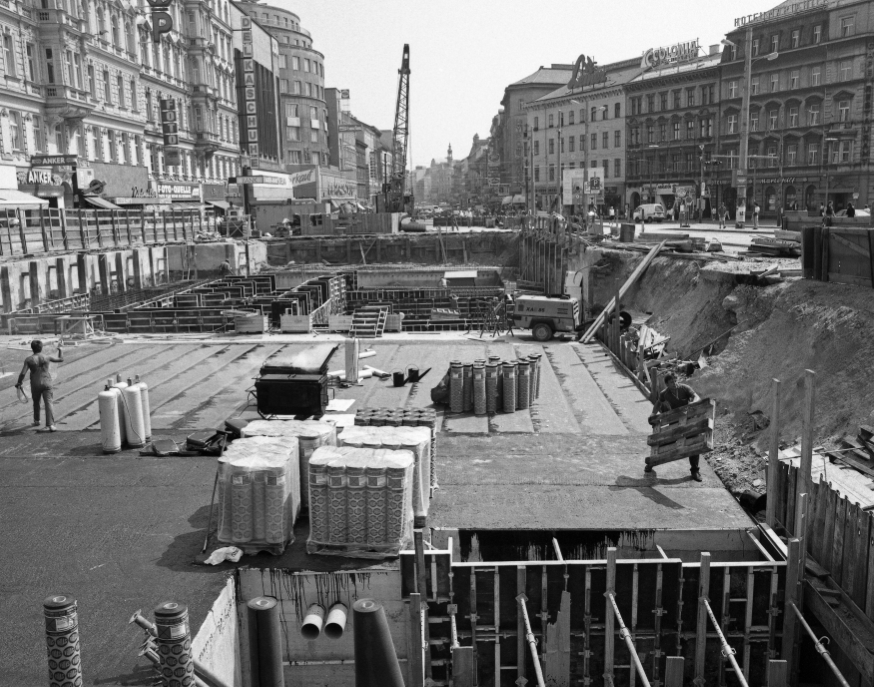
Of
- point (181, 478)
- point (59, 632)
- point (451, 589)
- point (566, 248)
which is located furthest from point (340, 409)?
point (566, 248)

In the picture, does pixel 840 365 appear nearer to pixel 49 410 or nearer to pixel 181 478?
pixel 181 478

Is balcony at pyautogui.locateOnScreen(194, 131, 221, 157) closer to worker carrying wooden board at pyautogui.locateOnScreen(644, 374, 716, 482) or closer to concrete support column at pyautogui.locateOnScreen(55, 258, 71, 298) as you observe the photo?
concrete support column at pyautogui.locateOnScreen(55, 258, 71, 298)

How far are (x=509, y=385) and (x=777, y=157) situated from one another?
6120cm

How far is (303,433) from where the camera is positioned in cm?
1139

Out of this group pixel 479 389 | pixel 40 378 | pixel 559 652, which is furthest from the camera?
pixel 479 389

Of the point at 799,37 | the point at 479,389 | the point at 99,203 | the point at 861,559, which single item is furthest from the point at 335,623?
the point at 799,37

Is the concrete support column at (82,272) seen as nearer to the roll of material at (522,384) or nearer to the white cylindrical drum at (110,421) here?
the white cylindrical drum at (110,421)

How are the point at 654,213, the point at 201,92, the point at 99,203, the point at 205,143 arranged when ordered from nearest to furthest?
the point at 99,203
the point at 654,213
the point at 205,143
the point at 201,92

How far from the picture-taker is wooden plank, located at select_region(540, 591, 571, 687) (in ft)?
33.7

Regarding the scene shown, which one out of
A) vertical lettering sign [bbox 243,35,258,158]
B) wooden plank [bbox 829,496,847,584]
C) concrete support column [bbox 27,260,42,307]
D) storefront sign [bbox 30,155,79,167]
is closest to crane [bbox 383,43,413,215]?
vertical lettering sign [bbox 243,35,258,158]

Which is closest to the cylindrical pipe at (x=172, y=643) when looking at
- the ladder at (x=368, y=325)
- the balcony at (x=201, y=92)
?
the ladder at (x=368, y=325)

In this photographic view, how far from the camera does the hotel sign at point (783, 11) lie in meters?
64.8

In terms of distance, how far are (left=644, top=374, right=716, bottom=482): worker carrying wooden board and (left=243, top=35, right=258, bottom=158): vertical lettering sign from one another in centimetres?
8762

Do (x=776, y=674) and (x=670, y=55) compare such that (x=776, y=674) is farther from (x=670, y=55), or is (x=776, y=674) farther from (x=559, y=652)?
(x=670, y=55)
